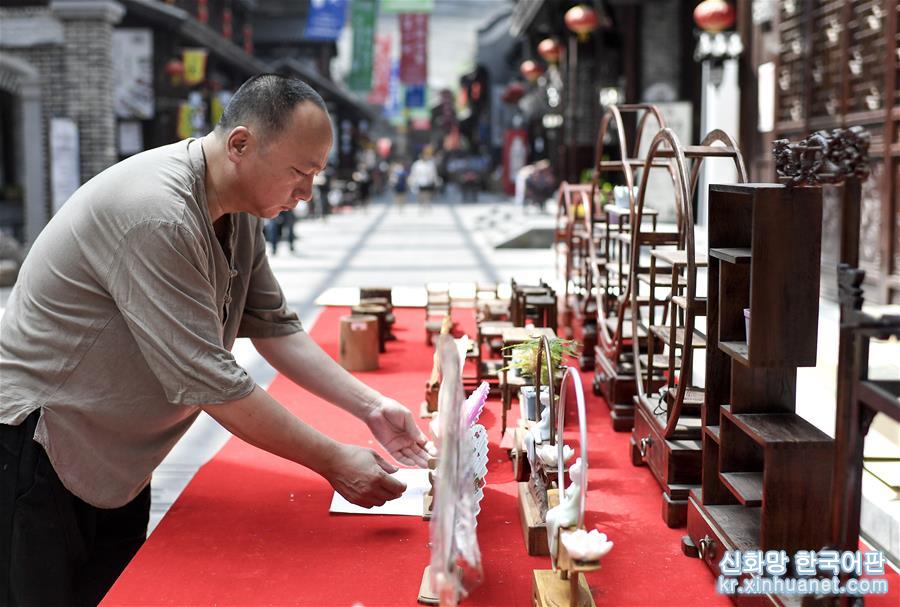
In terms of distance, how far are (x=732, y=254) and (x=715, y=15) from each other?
7.68 meters

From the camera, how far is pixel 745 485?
1972mm

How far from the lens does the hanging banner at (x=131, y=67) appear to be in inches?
553

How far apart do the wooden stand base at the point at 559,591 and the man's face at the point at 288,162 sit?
3.31 ft

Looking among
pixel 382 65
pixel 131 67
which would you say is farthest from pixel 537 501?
pixel 382 65

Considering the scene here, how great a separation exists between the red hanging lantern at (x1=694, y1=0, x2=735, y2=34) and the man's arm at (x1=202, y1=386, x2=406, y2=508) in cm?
792

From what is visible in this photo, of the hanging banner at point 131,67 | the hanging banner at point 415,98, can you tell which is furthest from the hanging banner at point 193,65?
the hanging banner at point 415,98

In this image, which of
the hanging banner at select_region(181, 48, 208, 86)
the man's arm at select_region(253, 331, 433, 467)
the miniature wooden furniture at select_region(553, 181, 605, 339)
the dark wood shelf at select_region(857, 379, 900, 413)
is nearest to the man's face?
the man's arm at select_region(253, 331, 433, 467)

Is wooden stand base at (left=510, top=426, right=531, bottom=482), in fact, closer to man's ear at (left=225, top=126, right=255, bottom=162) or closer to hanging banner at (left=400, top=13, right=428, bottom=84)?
man's ear at (left=225, top=126, right=255, bottom=162)

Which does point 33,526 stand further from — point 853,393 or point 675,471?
point 853,393

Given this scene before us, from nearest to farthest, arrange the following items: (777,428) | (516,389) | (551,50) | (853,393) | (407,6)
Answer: (853,393), (777,428), (516,389), (551,50), (407,6)

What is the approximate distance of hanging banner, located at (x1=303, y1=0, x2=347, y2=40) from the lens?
883 inches

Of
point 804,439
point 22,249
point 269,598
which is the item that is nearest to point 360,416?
point 269,598

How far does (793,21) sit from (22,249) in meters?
9.80

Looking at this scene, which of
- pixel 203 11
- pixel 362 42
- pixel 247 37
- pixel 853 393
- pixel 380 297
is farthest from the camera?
pixel 362 42
